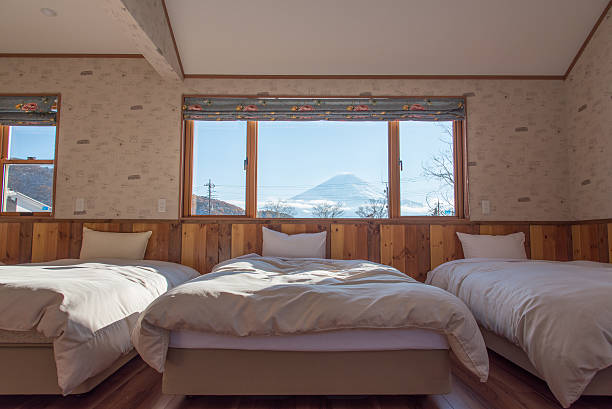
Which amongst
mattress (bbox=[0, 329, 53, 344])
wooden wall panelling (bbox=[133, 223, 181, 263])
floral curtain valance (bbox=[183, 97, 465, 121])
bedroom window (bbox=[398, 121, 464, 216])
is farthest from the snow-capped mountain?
mattress (bbox=[0, 329, 53, 344])

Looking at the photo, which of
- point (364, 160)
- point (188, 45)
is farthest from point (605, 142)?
point (188, 45)

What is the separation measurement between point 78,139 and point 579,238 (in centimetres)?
457

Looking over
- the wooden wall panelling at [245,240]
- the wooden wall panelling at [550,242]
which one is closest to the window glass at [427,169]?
the wooden wall panelling at [550,242]

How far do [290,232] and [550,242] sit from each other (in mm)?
2358

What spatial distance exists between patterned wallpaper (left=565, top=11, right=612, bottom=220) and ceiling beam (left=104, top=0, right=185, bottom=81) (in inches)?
140

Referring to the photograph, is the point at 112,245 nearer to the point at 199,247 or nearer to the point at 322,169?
the point at 199,247

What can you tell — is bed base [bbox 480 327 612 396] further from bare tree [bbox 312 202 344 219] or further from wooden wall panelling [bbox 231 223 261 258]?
wooden wall panelling [bbox 231 223 261 258]

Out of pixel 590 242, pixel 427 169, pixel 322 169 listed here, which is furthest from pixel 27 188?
pixel 590 242

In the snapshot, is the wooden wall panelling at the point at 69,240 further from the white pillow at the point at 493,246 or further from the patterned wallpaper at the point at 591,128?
the patterned wallpaper at the point at 591,128

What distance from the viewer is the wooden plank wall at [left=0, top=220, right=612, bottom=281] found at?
3.47 metres

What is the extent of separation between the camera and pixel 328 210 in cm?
377

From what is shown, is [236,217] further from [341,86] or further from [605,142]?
[605,142]

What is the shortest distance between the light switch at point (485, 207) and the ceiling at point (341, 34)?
3.98ft

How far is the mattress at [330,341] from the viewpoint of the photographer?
1.68 m
